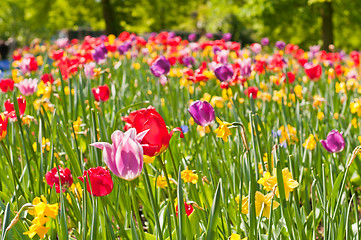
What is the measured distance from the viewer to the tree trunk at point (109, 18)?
1753cm

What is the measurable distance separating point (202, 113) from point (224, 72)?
0.88m

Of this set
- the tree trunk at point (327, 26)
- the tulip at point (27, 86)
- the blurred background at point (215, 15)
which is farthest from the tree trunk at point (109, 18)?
the tulip at point (27, 86)

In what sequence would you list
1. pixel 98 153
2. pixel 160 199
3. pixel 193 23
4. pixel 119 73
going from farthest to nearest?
pixel 193 23, pixel 119 73, pixel 160 199, pixel 98 153

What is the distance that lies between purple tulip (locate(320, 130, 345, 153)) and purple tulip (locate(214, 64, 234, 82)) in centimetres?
A: 86

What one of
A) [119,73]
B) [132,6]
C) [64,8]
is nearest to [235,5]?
[132,6]

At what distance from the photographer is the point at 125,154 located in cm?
96

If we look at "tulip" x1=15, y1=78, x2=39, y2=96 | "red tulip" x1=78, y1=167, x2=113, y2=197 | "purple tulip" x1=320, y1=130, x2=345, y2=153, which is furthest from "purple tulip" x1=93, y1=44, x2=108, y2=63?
"red tulip" x1=78, y1=167, x2=113, y2=197

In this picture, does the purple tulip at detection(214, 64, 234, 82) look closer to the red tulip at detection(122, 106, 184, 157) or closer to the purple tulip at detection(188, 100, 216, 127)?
the purple tulip at detection(188, 100, 216, 127)

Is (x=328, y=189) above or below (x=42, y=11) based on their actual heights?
below

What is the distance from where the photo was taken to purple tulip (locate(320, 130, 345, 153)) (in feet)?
5.22

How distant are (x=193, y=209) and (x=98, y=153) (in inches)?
20.7

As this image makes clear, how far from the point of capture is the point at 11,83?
2.70 meters

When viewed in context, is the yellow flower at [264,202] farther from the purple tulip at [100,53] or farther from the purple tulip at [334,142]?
the purple tulip at [100,53]

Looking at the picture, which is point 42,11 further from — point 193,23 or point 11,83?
point 193,23
